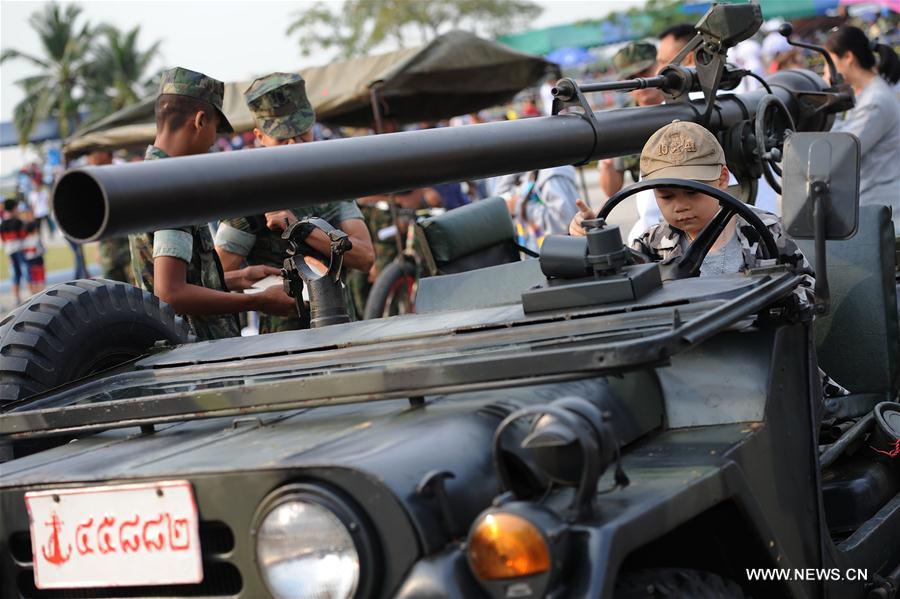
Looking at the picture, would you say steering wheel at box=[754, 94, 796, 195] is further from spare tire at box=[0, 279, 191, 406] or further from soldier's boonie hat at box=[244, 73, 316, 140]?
spare tire at box=[0, 279, 191, 406]

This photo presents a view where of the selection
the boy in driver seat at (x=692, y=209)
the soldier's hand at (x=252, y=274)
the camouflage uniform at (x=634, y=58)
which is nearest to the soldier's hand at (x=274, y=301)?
the soldier's hand at (x=252, y=274)

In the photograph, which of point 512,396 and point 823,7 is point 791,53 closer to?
point 512,396

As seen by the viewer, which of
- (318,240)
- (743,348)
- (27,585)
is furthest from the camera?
(318,240)

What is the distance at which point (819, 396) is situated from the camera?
10.7ft

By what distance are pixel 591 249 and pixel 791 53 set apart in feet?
29.2

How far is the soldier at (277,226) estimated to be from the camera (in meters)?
5.39

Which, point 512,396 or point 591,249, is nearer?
point 512,396

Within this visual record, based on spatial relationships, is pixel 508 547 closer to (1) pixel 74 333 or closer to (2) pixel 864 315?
(1) pixel 74 333

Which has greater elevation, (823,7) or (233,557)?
(823,7)

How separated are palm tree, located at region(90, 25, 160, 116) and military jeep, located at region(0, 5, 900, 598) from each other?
58.9m

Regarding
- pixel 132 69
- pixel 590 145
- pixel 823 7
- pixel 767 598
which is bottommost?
pixel 767 598

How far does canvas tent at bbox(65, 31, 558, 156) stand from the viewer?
472 inches

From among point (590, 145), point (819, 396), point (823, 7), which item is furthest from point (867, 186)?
point (823, 7)

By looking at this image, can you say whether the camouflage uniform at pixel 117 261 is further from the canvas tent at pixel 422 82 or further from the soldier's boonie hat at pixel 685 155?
the soldier's boonie hat at pixel 685 155
